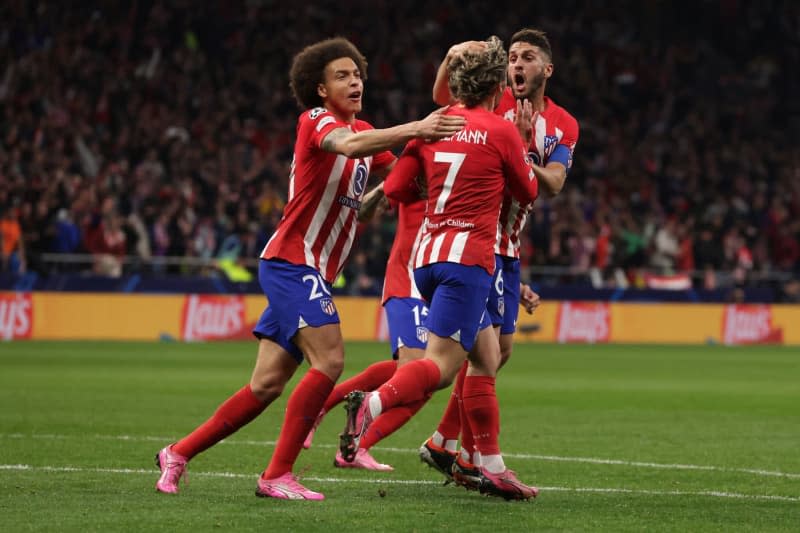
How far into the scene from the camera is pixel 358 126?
7438mm

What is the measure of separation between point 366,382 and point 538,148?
1970 millimetres

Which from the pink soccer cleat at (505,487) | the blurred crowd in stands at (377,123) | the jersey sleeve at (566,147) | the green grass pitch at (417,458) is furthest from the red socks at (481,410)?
the blurred crowd in stands at (377,123)

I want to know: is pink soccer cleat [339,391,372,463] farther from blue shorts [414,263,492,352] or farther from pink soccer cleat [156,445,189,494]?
pink soccer cleat [156,445,189,494]

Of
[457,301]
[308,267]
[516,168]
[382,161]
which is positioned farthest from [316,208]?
[516,168]

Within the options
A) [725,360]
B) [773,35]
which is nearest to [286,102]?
[725,360]

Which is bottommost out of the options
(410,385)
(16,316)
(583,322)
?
(16,316)

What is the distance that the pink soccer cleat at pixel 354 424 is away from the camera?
20.7 feet

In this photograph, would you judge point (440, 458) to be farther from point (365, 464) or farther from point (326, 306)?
point (326, 306)

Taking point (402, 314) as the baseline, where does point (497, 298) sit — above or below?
above

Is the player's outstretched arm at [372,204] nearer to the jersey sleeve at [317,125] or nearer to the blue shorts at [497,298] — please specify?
the blue shorts at [497,298]

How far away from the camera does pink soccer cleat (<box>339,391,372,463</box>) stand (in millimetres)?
6309

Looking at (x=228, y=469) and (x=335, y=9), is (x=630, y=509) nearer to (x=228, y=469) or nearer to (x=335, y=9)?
(x=228, y=469)

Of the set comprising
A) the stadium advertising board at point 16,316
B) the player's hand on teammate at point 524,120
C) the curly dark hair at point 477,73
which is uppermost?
the curly dark hair at point 477,73

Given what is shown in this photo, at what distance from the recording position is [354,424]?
250 inches
